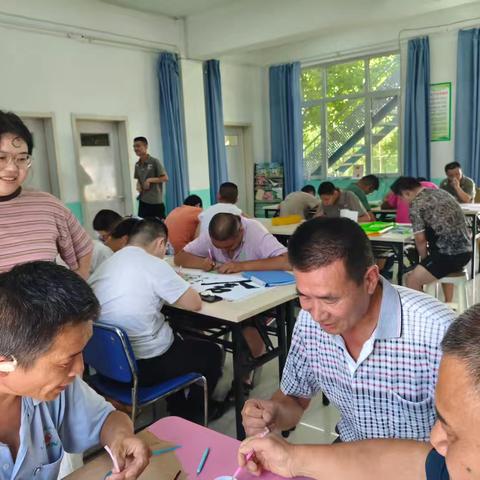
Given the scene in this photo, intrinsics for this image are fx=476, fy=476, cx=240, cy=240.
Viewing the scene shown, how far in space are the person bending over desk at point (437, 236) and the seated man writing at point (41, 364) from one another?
321 centimetres

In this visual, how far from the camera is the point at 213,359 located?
251cm

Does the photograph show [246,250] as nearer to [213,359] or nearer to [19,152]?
[213,359]

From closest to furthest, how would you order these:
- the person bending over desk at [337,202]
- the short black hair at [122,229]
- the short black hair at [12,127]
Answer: the short black hair at [12,127] → the short black hair at [122,229] → the person bending over desk at [337,202]

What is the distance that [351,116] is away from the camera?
8.42m

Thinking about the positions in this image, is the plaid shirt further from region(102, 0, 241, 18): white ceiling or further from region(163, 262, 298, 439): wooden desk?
region(102, 0, 241, 18): white ceiling

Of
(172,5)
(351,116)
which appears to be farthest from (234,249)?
(351,116)

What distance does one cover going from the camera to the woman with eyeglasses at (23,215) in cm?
177

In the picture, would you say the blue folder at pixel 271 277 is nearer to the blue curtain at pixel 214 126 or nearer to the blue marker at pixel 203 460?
the blue marker at pixel 203 460

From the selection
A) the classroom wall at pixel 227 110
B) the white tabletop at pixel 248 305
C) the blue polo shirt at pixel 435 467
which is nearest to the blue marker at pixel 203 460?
the blue polo shirt at pixel 435 467

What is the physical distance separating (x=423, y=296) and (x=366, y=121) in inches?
298

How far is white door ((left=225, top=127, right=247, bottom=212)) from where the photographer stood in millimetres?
8992

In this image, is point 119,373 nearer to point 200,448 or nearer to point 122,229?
point 200,448

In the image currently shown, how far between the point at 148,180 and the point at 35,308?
5.54 m

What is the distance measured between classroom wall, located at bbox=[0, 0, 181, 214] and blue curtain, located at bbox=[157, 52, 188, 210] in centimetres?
12
